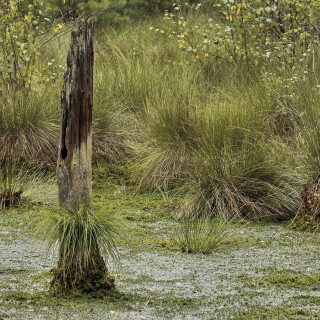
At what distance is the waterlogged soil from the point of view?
4.02m

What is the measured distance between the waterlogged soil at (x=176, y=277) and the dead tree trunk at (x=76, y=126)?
31 cm

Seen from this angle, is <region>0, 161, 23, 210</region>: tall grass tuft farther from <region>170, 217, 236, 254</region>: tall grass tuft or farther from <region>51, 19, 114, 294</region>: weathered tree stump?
→ <region>51, 19, 114, 294</region>: weathered tree stump

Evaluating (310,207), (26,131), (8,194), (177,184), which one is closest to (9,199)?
(8,194)

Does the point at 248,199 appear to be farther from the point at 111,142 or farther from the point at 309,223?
the point at 111,142

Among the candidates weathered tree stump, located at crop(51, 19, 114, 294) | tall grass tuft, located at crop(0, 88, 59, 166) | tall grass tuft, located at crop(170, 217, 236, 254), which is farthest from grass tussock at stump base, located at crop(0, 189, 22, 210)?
weathered tree stump, located at crop(51, 19, 114, 294)

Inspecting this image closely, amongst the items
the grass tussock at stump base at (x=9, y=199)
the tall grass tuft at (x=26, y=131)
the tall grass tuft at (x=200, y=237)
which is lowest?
the tall grass tuft at (x=200, y=237)

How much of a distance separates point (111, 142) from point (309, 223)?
3.52 meters

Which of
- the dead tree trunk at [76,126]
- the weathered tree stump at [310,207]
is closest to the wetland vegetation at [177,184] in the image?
the weathered tree stump at [310,207]

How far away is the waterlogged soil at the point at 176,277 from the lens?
13.2 feet

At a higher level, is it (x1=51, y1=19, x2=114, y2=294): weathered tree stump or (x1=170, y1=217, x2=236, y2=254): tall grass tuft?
(x1=51, y1=19, x2=114, y2=294): weathered tree stump

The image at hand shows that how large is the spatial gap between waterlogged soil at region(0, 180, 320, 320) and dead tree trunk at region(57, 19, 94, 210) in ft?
1.00

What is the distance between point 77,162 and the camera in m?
4.19

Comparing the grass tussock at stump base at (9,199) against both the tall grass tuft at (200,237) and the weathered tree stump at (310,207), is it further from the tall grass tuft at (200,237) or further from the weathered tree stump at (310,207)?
the weathered tree stump at (310,207)

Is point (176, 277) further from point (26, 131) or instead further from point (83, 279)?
point (26, 131)
